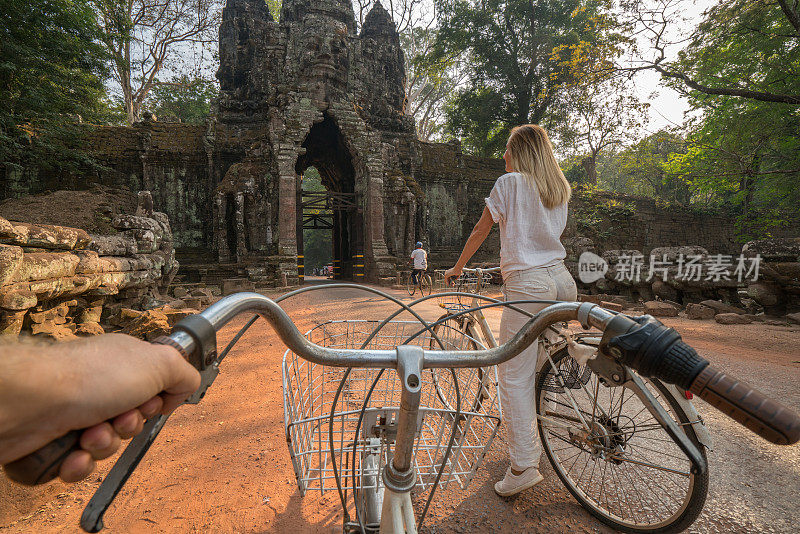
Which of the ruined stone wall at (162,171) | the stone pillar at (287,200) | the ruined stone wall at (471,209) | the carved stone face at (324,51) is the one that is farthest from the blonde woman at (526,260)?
the ruined stone wall at (471,209)

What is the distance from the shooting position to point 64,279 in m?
3.76

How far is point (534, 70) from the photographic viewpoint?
65.9 ft

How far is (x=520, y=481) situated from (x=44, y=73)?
47.2 ft

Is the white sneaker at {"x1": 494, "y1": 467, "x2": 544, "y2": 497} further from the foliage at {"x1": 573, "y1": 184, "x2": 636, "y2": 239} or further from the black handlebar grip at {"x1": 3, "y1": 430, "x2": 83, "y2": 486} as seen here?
the foliage at {"x1": 573, "y1": 184, "x2": 636, "y2": 239}

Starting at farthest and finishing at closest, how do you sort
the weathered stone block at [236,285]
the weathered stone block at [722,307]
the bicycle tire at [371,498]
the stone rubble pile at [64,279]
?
the weathered stone block at [236,285] < the weathered stone block at [722,307] < the stone rubble pile at [64,279] < the bicycle tire at [371,498]

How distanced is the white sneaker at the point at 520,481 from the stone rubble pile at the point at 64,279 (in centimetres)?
300

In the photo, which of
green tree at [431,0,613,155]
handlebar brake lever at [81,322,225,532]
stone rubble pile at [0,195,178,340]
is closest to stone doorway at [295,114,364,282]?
stone rubble pile at [0,195,178,340]

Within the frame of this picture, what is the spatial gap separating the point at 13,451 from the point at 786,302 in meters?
10.4

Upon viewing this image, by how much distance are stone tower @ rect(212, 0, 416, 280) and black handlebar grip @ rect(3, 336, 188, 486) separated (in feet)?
39.0

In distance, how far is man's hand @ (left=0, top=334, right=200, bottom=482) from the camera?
393 millimetres

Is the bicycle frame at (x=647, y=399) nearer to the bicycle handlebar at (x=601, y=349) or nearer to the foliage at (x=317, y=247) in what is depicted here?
the bicycle handlebar at (x=601, y=349)

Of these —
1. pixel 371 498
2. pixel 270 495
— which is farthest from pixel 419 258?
pixel 371 498

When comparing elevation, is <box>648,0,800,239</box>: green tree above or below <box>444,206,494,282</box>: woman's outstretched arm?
above

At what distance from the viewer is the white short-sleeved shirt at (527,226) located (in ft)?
6.38
